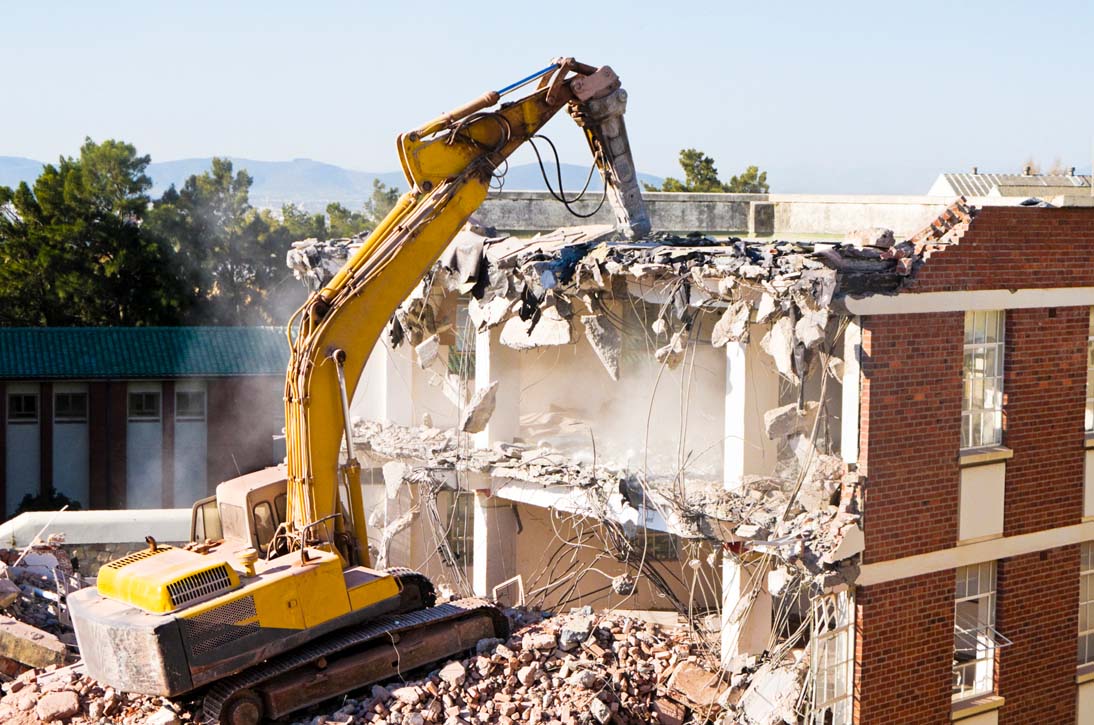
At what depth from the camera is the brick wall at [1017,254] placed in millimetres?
14328

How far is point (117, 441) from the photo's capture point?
33.0 m

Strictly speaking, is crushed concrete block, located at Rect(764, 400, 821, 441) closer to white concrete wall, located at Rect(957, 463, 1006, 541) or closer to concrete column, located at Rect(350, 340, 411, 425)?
white concrete wall, located at Rect(957, 463, 1006, 541)

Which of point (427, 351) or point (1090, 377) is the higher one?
point (427, 351)

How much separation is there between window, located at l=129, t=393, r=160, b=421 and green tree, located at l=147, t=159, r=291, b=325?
26.5 feet

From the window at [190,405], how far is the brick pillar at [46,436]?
9.97ft

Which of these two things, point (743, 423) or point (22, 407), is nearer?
point (743, 423)

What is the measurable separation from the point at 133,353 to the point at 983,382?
23.7 metres

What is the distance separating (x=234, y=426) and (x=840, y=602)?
23217mm

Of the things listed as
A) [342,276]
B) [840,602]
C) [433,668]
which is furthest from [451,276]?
[840,602]

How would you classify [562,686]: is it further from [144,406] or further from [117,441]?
[144,406]

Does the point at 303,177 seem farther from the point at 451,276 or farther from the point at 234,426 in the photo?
the point at 451,276

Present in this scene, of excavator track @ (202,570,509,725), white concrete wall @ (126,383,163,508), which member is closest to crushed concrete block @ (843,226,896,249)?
excavator track @ (202,570,509,725)

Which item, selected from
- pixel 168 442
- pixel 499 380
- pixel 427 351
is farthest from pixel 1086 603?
pixel 168 442

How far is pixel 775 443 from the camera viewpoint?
16109mm
